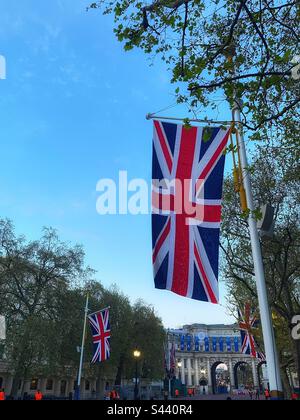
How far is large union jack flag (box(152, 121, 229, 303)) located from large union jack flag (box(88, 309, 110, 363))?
21.1 meters

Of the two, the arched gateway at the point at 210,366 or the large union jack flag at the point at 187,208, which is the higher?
the arched gateway at the point at 210,366

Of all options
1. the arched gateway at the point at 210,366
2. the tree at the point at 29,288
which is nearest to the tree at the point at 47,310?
the tree at the point at 29,288

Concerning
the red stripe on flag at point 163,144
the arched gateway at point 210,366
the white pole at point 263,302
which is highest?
the arched gateway at point 210,366

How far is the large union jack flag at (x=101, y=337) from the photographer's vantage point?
2862cm

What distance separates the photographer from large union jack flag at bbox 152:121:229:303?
31.1ft

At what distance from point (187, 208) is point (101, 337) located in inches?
852

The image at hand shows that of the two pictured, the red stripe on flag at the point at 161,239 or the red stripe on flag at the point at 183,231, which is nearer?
the red stripe on flag at the point at 183,231

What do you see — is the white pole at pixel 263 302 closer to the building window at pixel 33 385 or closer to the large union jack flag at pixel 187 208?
the large union jack flag at pixel 187 208

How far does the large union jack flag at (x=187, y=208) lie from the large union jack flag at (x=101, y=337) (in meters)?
21.1

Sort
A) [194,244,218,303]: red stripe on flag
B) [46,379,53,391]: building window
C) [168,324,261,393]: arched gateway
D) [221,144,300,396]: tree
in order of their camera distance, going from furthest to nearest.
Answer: [168,324,261,393]: arched gateway < [46,379,53,391]: building window < [221,144,300,396]: tree < [194,244,218,303]: red stripe on flag

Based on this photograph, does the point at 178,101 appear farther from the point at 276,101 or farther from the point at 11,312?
the point at 11,312

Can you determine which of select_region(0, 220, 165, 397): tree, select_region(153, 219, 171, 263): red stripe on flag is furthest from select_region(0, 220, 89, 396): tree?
select_region(153, 219, 171, 263): red stripe on flag

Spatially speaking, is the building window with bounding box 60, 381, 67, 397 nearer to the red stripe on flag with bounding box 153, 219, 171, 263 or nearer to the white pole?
the red stripe on flag with bounding box 153, 219, 171, 263
